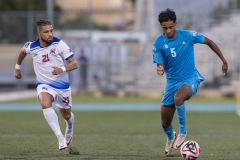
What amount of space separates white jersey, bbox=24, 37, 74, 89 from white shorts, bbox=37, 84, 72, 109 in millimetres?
66

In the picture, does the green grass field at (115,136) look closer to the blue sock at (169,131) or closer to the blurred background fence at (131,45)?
the blue sock at (169,131)

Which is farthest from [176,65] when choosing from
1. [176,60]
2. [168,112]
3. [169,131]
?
[169,131]

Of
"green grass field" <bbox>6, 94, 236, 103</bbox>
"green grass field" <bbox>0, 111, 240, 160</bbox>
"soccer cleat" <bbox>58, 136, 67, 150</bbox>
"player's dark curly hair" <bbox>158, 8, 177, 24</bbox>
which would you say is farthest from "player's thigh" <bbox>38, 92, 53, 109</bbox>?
"green grass field" <bbox>6, 94, 236, 103</bbox>

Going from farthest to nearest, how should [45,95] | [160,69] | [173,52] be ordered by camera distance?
[45,95]
[173,52]
[160,69]

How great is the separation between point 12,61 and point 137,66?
21.8 ft

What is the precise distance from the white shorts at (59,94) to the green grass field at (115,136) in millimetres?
788

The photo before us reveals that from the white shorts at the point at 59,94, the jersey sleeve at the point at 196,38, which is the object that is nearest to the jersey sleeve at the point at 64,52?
the white shorts at the point at 59,94

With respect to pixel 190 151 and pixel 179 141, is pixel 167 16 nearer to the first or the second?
pixel 179 141

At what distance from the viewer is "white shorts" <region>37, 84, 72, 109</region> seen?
12430mm

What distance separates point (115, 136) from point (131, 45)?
66.0 ft

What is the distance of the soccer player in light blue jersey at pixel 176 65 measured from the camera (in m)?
11.8

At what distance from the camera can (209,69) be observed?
34594 mm

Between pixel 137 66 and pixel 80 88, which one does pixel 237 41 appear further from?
pixel 80 88

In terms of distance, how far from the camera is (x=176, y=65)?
472 inches
